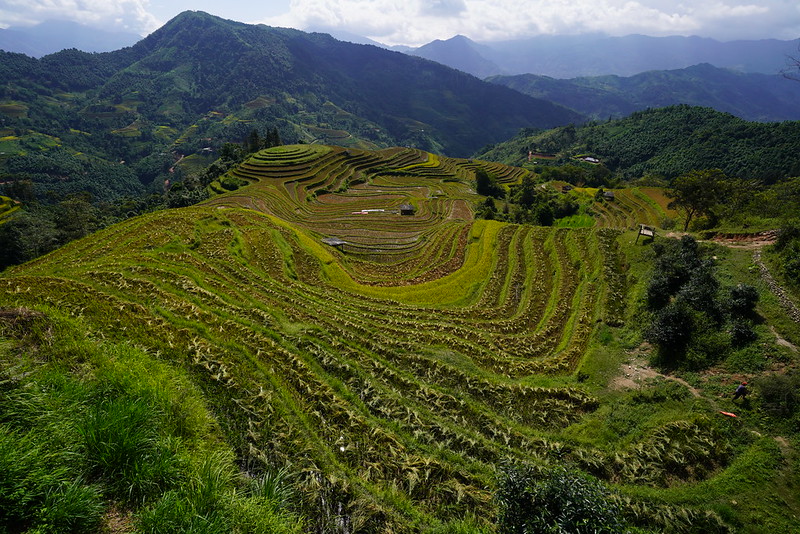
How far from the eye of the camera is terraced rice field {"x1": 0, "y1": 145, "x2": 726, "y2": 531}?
9742 mm

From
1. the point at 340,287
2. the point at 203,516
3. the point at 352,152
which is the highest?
the point at 352,152

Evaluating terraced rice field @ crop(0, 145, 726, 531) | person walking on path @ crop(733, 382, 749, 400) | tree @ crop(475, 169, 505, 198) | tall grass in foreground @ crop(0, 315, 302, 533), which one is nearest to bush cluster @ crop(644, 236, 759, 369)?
person walking on path @ crop(733, 382, 749, 400)

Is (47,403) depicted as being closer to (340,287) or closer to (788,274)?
(340,287)

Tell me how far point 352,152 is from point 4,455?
4289 inches

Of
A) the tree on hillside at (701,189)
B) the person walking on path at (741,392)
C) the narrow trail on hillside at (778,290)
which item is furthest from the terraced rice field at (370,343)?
the tree on hillside at (701,189)

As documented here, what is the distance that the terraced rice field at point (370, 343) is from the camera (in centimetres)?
974

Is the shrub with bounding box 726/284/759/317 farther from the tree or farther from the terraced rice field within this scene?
the tree

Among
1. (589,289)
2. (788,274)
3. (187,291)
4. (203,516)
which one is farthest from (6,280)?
(788,274)

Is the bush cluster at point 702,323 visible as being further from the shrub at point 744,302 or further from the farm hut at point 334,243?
the farm hut at point 334,243

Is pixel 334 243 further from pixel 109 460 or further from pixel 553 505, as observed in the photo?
pixel 553 505

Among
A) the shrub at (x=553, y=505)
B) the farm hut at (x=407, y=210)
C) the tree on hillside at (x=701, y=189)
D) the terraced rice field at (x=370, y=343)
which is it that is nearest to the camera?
the shrub at (x=553, y=505)

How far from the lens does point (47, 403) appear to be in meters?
6.64

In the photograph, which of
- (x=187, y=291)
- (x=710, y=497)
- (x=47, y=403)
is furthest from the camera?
(x=187, y=291)

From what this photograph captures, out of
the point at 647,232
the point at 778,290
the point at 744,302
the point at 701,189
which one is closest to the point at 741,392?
the point at 744,302
